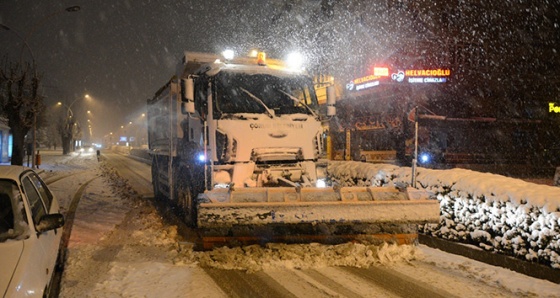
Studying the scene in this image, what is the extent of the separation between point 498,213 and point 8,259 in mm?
5926

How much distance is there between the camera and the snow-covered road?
5281mm

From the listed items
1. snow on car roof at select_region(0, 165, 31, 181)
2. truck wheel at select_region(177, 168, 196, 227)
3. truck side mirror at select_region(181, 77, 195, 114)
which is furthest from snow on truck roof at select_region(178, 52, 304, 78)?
snow on car roof at select_region(0, 165, 31, 181)

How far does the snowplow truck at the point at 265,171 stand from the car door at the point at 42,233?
71.3 inches

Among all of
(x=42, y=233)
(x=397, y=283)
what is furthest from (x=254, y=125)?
(x=42, y=233)

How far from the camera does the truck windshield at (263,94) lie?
7.74m

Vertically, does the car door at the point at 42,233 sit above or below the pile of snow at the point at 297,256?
above

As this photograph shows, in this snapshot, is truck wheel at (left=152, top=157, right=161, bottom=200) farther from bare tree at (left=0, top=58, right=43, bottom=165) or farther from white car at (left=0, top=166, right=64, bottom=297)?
bare tree at (left=0, top=58, right=43, bottom=165)

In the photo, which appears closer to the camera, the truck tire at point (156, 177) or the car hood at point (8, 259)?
the car hood at point (8, 259)

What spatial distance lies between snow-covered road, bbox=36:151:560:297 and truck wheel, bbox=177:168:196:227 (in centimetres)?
86

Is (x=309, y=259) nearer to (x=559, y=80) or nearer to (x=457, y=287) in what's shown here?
(x=457, y=287)

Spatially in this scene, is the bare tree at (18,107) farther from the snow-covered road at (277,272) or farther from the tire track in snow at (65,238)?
the snow-covered road at (277,272)

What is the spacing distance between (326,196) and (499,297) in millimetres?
2493

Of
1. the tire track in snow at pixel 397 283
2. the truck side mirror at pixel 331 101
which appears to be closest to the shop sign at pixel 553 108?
the truck side mirror at pixel 331 101

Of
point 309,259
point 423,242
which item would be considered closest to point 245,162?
point 309,259
